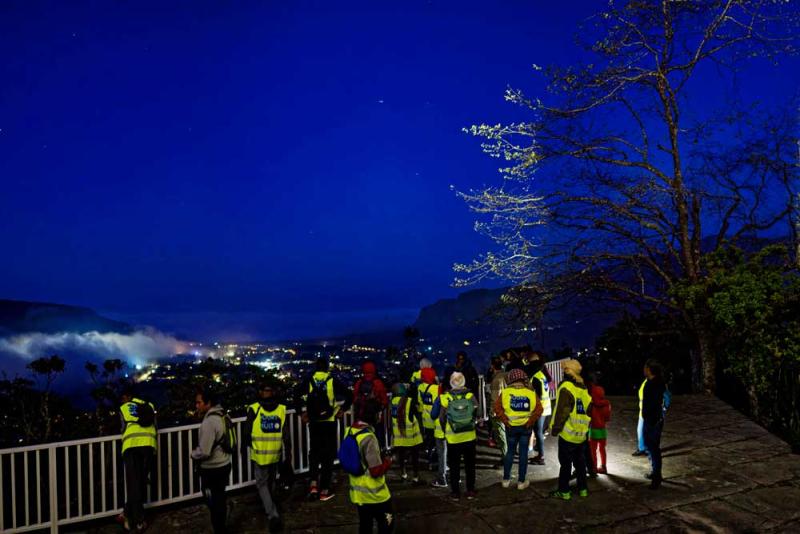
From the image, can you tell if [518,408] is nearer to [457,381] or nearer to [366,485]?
[457,381]

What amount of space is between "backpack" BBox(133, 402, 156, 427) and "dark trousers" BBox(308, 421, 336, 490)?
1.96 meters

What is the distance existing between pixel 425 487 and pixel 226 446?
3024 mm

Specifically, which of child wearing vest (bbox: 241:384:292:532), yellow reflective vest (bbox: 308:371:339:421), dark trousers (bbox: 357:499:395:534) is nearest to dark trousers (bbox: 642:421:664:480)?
dark trousers (bbox: 357:499:395:534)

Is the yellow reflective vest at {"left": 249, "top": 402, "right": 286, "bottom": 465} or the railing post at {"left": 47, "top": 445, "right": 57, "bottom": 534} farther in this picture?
the yellow reflective vest at {"left": 249, "top": 402, "right": 286, "bottom": 465}

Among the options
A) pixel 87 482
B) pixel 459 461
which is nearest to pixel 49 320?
pixel 87 482

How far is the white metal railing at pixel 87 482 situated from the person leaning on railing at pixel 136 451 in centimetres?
26

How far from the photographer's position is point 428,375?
733 cm

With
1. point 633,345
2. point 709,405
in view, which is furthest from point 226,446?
point 633,345

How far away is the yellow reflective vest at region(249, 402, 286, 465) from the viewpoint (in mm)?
5789

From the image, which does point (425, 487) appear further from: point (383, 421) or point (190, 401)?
point (190, 401)

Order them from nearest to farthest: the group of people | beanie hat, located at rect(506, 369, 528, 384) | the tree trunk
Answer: the group of people → beanie hat, located at rect(506, 369, 528, 384) → the tree trunk

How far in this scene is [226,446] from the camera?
17.3ft

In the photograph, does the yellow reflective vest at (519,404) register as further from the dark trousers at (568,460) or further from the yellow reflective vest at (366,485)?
the yellow reflective vest at (366,485)

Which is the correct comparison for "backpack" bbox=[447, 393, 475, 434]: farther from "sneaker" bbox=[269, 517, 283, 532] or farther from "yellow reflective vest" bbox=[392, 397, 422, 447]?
"sneaker" bbox=[269, 517, 283, 532]
